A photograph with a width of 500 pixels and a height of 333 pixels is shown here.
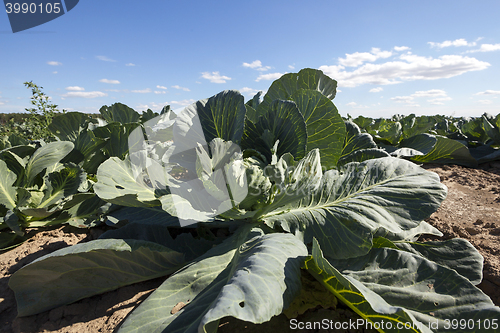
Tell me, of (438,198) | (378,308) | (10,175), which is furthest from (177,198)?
(10,175)

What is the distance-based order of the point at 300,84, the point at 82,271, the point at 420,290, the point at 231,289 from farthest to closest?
the point at 300,84
the point at 82,271
the point at 420,290
the point at 231,289

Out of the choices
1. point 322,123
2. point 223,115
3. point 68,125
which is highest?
point 68,125

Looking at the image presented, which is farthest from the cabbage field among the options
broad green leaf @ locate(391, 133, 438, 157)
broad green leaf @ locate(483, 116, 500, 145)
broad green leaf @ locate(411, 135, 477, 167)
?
broad green leaf @ locate(483, 116, 500, 145)

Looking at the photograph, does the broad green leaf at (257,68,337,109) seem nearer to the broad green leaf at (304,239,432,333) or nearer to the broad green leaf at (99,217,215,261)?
the broad green leaf at (99,217,215,261)

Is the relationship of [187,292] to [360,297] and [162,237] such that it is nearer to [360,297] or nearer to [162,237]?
[162,237]

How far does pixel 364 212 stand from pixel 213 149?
102cm

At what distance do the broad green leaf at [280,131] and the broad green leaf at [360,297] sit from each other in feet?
2.73

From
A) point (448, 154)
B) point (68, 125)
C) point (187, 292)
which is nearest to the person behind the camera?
point (187, 292)

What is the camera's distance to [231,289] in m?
1.04

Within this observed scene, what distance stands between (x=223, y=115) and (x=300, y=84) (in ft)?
2.41

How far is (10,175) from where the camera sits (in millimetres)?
2430

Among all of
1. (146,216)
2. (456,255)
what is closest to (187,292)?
(146,216)

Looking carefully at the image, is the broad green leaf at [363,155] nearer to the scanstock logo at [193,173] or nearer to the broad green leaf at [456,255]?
the broad green leaf at [456,255]

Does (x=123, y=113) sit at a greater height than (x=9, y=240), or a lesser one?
greater
